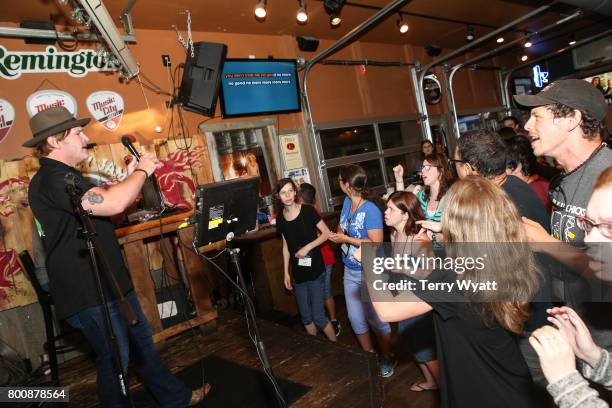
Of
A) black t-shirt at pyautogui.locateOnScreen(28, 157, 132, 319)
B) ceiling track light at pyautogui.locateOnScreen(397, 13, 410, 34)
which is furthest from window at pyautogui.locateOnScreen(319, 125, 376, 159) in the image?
black t-shirt at pyautogui.locateOnScreen(28, 157, 132, 319)

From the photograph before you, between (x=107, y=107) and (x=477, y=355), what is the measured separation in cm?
425

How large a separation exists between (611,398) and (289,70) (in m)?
5.09

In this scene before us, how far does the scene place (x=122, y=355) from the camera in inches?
84.7

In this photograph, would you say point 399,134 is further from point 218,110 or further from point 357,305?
point 357,305

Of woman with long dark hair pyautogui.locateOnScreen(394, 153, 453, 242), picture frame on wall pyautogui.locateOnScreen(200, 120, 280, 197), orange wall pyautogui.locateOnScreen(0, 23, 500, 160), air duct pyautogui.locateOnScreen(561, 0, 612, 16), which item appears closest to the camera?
woman with long dark hair pyautogui.locateOnScreen(394, 153, 453, 242)

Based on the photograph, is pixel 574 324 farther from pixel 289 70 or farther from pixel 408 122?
pixel 408 122

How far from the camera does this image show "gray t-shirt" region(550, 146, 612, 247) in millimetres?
1554

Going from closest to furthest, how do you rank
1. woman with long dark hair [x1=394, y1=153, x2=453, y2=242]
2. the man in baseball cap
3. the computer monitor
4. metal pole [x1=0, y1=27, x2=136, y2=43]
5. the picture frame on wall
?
the man in baseball cap < the computer monitor < woman with long dark hair [x1=394, y1=153, x2=453, y2=242] < metal pole [x1=0, y1=27, x2=136, y2=43] < the picture frame on wall

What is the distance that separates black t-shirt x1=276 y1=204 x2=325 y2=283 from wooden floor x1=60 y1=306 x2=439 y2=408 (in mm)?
524

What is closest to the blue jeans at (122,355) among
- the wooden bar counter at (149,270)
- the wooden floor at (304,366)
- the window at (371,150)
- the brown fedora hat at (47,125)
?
the wooden floor at (304,366)

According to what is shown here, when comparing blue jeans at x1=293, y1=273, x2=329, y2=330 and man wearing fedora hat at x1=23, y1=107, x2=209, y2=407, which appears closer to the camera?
man wearing fedora hat at x1=23, y1=107, x2=209, y2=407

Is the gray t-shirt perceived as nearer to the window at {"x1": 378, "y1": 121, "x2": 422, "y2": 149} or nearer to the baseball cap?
the baseball cap

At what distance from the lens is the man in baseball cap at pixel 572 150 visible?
1.50m

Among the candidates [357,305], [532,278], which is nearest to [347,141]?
[357,305]
